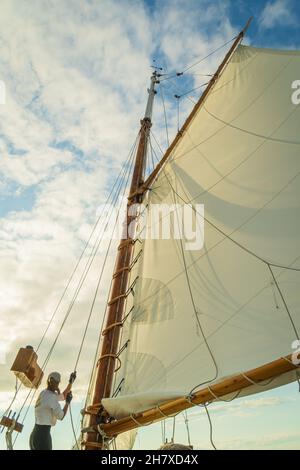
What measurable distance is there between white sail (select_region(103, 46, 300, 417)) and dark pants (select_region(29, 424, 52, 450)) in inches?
37.3

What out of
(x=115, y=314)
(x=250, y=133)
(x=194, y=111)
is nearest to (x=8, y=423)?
(x=115, y=314)

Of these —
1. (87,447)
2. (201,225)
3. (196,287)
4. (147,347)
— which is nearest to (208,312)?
(196,287)

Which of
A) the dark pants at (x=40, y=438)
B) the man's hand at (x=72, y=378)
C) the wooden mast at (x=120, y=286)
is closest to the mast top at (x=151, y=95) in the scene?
the wooden mast at (x=120, y=286)

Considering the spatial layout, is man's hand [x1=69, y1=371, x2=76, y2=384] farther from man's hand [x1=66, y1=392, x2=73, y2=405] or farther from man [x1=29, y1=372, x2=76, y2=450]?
man [x1=29, y1=372, x2=76, y2=450]

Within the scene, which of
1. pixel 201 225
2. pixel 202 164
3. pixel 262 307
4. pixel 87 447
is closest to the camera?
pixel 262 307

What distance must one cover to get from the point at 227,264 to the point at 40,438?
3537mm

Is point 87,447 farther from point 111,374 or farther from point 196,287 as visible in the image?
point 196,287

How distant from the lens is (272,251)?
14.7ft

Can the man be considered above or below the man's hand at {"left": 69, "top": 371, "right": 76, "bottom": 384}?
below

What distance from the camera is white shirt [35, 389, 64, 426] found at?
358 centimetres

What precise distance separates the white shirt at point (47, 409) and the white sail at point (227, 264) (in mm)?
836

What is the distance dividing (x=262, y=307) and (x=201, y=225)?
7.29 ft

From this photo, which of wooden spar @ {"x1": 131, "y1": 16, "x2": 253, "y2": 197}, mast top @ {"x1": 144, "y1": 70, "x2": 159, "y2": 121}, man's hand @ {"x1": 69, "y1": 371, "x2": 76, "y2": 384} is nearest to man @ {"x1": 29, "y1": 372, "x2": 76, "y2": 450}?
man's hand @ {"x1": 69, "y1": 371, "x2": 76, "y2": 384}
